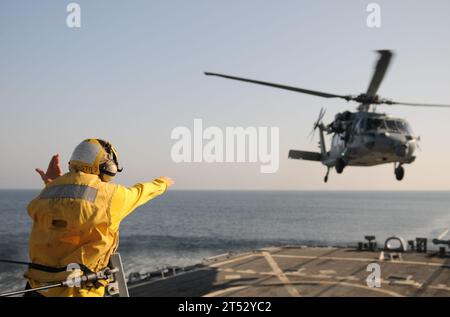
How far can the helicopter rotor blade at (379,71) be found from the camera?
18.2m

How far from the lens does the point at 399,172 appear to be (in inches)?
806

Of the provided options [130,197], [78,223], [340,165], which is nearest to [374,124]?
[340,165]

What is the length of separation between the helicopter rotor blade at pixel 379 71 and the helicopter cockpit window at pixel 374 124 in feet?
5.42

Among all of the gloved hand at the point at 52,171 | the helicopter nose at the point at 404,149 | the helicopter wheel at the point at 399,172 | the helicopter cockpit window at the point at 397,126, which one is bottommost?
the helicopter wheel at the point at 399,172

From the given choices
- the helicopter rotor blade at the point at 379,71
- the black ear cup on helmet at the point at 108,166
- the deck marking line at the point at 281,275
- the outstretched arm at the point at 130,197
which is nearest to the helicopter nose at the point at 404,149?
the helicopter rotor blade at the point at 379,71

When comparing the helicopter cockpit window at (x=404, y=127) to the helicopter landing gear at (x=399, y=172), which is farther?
the helicopter landing gear at (x=399, y=172)

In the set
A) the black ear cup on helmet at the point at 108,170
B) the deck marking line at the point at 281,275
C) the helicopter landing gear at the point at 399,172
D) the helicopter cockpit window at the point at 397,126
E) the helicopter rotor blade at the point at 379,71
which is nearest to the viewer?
the black ear cup on helmet at the point at 108,170

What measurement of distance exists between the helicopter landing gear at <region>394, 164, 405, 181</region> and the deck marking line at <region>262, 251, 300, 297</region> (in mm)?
7239

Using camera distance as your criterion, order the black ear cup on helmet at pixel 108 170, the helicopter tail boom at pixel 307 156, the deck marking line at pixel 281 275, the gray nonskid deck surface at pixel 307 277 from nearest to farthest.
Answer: the black ear cup on helmet at pixel 108 170 → the deck marking line at pixel 281 275 → the gray nonskid deck surface at pixel 307 277 → the helicopter tail boom at pixel 307 156

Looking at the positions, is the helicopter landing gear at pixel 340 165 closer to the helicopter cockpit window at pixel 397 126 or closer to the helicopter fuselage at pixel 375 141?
the helicopter fuselage at pixel 375 141

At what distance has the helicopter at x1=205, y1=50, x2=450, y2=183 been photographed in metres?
18.9
